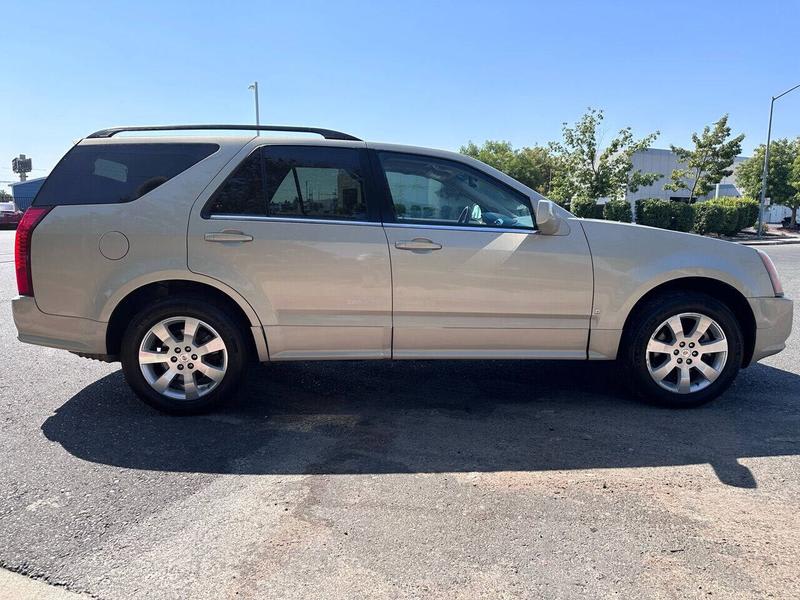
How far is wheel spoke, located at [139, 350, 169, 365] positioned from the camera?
12.8 ft

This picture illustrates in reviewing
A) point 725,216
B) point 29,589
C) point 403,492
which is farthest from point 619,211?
point 29,589

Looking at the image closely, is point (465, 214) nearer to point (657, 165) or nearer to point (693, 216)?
point (693, 216)

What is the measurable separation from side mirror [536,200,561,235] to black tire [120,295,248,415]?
2150 mm

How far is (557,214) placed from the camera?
13.1ft

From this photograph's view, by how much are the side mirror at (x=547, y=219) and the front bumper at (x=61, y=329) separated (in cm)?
298

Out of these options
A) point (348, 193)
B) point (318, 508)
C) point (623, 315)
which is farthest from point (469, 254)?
point (318, 508)

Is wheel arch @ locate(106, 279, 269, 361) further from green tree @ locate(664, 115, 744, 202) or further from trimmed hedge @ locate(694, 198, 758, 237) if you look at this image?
green tree @ locate(664, 115, 744, 202)

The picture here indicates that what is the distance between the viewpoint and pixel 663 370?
13.6ft

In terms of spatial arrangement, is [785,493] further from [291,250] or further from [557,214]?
[291,250]

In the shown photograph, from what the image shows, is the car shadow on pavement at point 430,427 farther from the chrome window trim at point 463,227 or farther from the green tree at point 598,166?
the green tree at point 598,166

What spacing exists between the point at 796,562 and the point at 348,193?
3.14m

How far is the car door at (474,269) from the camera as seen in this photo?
12.8 feet

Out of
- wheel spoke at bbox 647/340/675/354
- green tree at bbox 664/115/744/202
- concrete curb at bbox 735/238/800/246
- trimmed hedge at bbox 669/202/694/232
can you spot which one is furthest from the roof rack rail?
green tree at bbox 664/115/744/202

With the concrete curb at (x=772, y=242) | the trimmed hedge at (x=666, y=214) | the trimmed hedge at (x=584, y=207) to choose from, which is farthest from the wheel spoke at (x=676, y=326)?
the concrete curb at (x=772, y=242)
